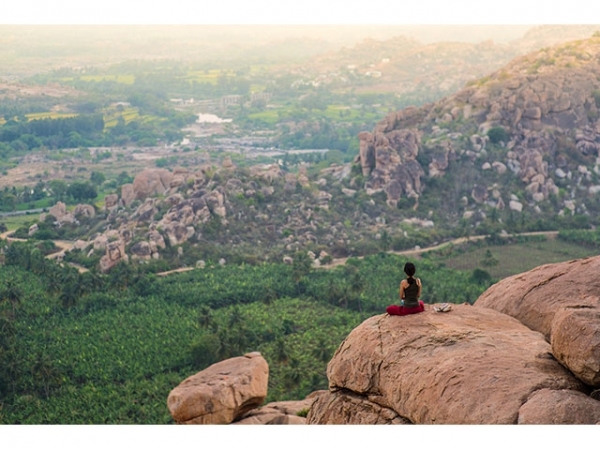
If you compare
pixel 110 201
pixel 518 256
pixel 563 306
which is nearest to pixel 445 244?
pixel 518 256

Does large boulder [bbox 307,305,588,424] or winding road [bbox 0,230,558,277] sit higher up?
large boulder [bbox 307,305,588,424]

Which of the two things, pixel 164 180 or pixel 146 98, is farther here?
pixel 146 98

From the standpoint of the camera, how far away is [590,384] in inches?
285

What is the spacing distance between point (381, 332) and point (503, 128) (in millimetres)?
29352

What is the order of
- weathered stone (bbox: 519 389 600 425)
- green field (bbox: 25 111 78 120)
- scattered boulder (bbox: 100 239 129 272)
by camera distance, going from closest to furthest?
A: weathered stone (bbox: 519 389 600 425) < scattered boulder (bbox: 100 239 129 272) < green field (bbox: 25 111 78 120)

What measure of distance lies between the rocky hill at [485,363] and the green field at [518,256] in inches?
766

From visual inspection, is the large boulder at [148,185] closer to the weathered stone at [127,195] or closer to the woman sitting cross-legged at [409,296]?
the weathered stone at [127,195]

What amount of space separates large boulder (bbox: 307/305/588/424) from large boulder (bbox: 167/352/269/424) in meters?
3.41

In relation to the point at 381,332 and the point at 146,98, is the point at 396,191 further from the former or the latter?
the point at 381,332

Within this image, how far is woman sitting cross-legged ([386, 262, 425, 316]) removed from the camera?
8.59 metres

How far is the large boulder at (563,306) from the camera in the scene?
7.20 m

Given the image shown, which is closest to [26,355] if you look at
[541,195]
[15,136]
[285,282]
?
[285,282]

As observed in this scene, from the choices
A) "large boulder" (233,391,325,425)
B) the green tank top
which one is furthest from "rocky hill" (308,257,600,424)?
"large boulder" (233,391,325,425)

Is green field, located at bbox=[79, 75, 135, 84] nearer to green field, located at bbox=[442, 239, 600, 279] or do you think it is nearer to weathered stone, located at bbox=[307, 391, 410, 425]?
green field, located at bbox=[442, 239, 600, 279]
